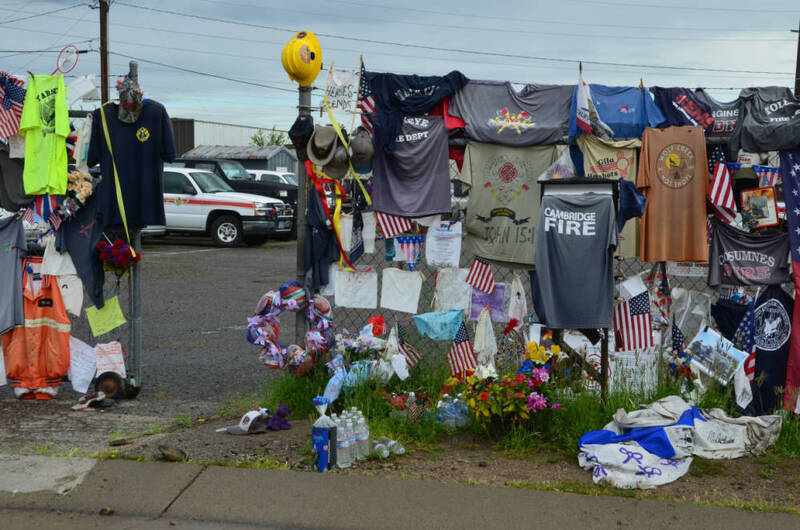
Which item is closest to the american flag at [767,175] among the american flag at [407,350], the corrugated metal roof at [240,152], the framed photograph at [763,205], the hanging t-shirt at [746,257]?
the framed photograph at [763,205]

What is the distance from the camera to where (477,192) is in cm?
635

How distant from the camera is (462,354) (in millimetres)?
6367

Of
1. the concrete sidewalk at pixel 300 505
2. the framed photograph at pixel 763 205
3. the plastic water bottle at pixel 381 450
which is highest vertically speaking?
the framed photograph at pixel 763 205

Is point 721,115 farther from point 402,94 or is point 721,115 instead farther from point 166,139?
point 166,139

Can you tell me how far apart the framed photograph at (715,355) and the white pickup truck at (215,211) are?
1560cm

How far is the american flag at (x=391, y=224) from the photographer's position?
640 centimetres

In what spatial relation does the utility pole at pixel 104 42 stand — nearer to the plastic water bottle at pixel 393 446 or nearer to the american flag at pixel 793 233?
the plastic water bottle at pixel 393 446

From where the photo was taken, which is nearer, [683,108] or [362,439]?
[362,439]

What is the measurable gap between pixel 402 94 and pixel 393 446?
8.66 ft

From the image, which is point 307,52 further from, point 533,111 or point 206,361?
point 206,361

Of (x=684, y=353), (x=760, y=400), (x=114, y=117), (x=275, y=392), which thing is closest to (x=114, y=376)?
(x=275, y=392)

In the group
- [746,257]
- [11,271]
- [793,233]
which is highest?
→ [793,233]

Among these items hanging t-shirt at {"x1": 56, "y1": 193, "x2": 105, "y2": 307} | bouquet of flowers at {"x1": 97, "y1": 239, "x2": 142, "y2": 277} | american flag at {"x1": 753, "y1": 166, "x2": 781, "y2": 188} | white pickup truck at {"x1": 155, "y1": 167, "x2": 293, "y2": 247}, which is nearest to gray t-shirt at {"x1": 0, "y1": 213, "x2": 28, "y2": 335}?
hanging t-shirt at {"x1": 56, "y1": 193, "x2": 105, "y2": 307}

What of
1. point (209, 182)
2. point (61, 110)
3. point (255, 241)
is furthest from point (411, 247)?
point (209, 182)
